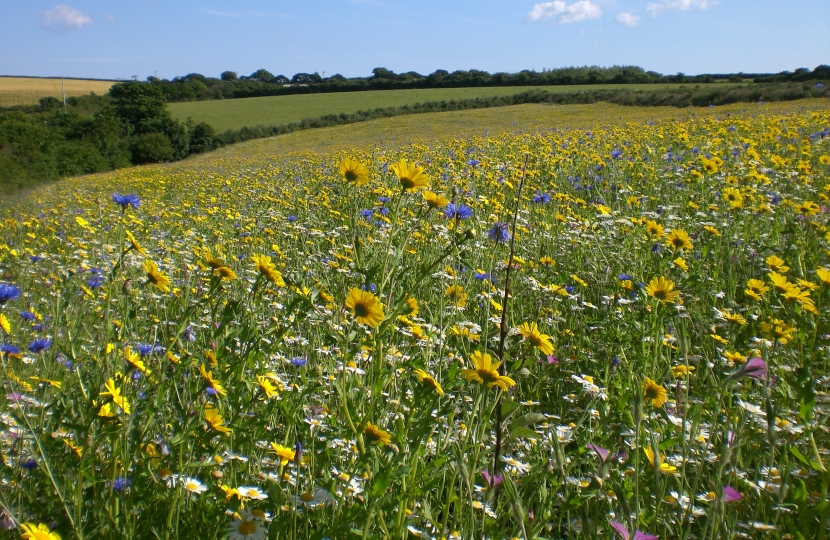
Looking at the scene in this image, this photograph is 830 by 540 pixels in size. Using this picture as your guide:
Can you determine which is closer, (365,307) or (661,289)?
(365,307)

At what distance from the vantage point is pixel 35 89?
195ft

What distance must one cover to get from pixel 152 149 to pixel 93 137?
3742mm

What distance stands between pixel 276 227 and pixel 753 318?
3.53 metres

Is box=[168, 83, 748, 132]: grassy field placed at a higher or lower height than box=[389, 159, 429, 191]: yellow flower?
higher

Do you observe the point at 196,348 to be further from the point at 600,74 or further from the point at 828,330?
the point at 600,74

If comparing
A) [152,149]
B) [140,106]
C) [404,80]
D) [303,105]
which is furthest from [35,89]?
[404,80]

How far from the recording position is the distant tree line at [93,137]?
24.6 meters

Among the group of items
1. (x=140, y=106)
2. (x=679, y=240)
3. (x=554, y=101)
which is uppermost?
(x=140, y=106)

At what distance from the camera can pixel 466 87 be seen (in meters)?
51.4

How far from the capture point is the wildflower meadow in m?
1.27

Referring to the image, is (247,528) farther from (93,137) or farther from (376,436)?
(93,137)

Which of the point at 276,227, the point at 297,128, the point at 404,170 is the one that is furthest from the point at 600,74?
the point at 404,170

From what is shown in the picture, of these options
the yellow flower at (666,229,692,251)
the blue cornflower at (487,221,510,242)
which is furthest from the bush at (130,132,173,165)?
the yellow flower at (666,229,692,251)

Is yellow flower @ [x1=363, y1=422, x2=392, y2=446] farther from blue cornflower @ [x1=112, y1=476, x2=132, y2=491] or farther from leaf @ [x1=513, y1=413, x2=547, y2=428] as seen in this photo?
blue cornflower @ [x1=112, y1=476, x2=132, y2=491]
